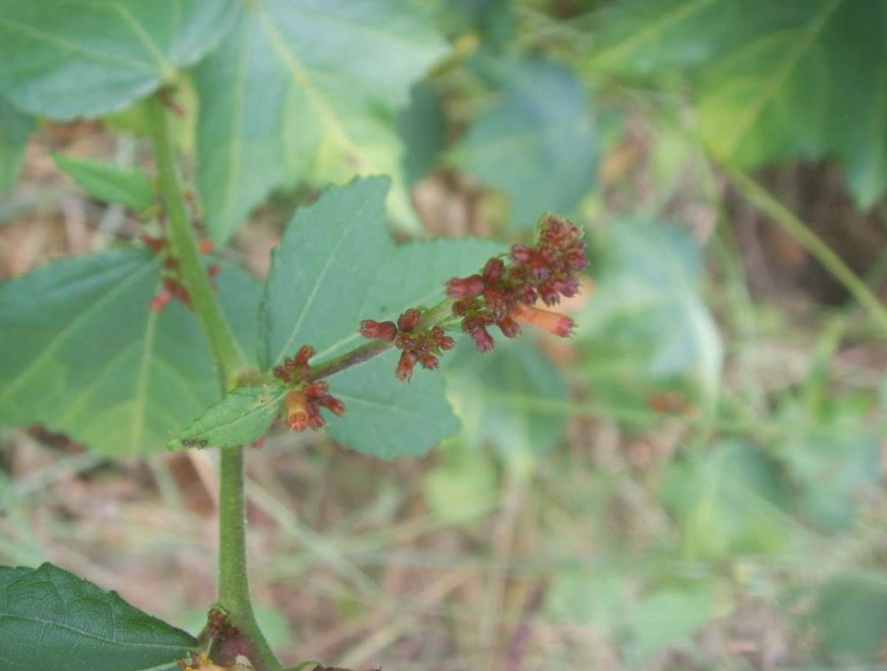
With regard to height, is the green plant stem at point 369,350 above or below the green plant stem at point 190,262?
below

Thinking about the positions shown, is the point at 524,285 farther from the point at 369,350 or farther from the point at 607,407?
the point at 607,407

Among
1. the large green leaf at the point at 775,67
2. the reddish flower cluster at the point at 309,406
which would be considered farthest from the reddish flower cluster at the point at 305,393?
the large green leaf at the point at 775,67

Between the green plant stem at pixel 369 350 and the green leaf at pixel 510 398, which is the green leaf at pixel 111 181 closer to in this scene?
the green plant stem at pixel 369 350

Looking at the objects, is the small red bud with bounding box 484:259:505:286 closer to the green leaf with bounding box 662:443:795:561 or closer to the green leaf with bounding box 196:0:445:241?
the green leaf with bounding box 196:0:445:241

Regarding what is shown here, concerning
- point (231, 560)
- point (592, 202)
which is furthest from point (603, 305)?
point (231, 560)

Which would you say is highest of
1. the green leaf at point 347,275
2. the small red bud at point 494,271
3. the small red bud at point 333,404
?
the green leaf at point 347,275

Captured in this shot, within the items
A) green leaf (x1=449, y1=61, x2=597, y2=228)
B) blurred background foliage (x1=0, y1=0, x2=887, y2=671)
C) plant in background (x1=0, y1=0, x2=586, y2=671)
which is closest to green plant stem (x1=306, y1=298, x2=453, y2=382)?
plant in background (x1=0, y1=0, x2=586, y2=671)

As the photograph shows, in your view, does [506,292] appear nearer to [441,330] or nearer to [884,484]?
[441,330]
